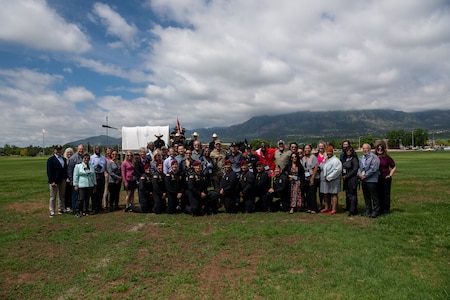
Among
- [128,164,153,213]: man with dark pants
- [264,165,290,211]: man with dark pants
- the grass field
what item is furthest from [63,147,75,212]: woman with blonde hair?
[264,165,290,211]: man with dark pants

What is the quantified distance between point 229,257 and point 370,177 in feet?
16.8

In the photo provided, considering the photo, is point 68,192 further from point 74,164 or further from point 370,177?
point 370,177

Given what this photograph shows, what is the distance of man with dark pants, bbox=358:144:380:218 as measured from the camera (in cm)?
897

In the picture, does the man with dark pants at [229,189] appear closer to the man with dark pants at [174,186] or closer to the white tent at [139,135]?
the man with dark pants at [174,186]

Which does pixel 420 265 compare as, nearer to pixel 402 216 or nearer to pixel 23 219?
pixel 402 216

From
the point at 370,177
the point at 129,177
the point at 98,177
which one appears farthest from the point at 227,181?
the point at 98,177

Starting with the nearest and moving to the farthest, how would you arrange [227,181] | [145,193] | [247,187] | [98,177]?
[247,187], [227,181], [145,193], [98,177]

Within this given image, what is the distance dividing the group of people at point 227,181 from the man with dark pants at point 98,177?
Answer: 32mm

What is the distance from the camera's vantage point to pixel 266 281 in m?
5.07

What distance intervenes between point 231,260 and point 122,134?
72.5 feet

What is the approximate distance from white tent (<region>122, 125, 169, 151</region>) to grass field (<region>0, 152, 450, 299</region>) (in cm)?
1597

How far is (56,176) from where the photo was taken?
33.2 ft

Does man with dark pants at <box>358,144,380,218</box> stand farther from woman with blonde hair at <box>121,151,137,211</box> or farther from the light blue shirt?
the light blue shirt

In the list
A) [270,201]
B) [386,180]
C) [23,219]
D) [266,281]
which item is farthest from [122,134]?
[266,281]
